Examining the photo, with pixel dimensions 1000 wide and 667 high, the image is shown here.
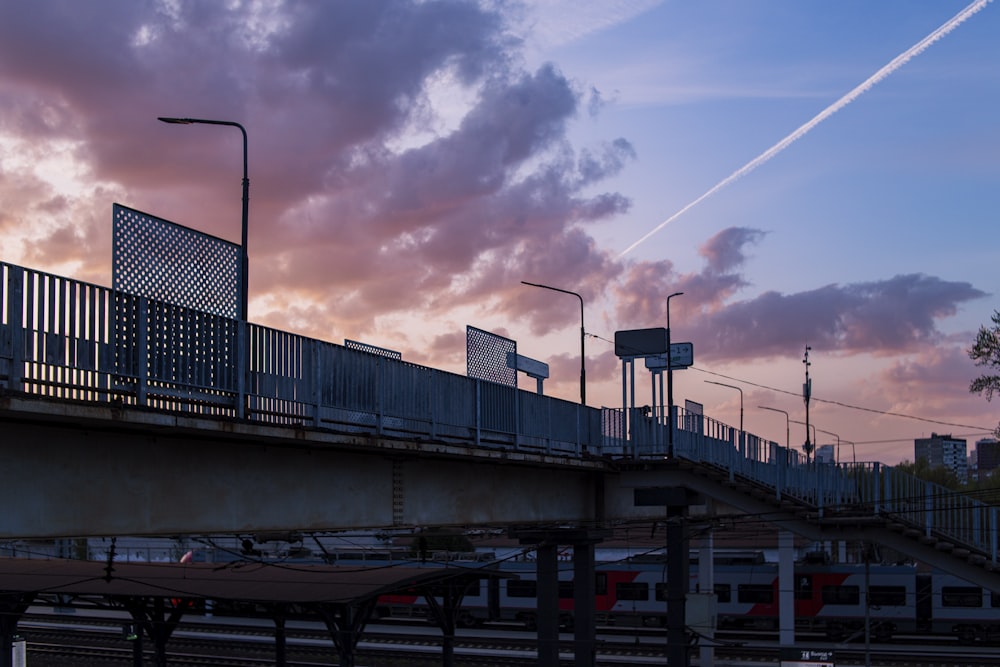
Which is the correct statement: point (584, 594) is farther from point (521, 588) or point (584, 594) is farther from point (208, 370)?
point (521, 588)

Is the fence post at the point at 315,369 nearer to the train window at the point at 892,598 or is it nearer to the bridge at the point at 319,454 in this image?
the bridge at the point at 319,454

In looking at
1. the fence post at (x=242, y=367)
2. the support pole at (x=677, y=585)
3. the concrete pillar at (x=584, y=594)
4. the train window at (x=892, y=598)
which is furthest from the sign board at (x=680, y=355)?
the fence post at (x=242, y=367)

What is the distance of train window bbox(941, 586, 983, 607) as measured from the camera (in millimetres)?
48469

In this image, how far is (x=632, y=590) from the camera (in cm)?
5444

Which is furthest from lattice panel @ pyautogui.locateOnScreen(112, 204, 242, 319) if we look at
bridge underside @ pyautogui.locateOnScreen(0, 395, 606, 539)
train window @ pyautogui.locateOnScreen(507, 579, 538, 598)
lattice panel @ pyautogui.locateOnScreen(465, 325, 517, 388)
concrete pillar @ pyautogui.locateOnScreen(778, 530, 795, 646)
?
train window @ pyautogui.locateOnScreen(507, 579, 538, 598)

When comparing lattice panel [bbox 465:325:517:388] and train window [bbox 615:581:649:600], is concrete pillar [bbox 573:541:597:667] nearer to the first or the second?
lattice panel [bbox 465:325:517:388]

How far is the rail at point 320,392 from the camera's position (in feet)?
42.3

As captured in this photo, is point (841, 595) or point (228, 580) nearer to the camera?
point (228, 580)

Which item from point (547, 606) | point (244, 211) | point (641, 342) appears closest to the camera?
point (244, 211)

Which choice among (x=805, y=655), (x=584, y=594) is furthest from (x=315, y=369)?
(x=805, y=655)

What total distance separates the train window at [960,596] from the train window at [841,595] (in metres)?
3.65

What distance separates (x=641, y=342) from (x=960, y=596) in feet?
68.5

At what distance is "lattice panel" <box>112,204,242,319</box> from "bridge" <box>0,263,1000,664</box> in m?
0.51

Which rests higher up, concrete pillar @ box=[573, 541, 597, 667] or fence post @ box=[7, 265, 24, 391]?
fence post @ box=[7, 265, 24, 391]
